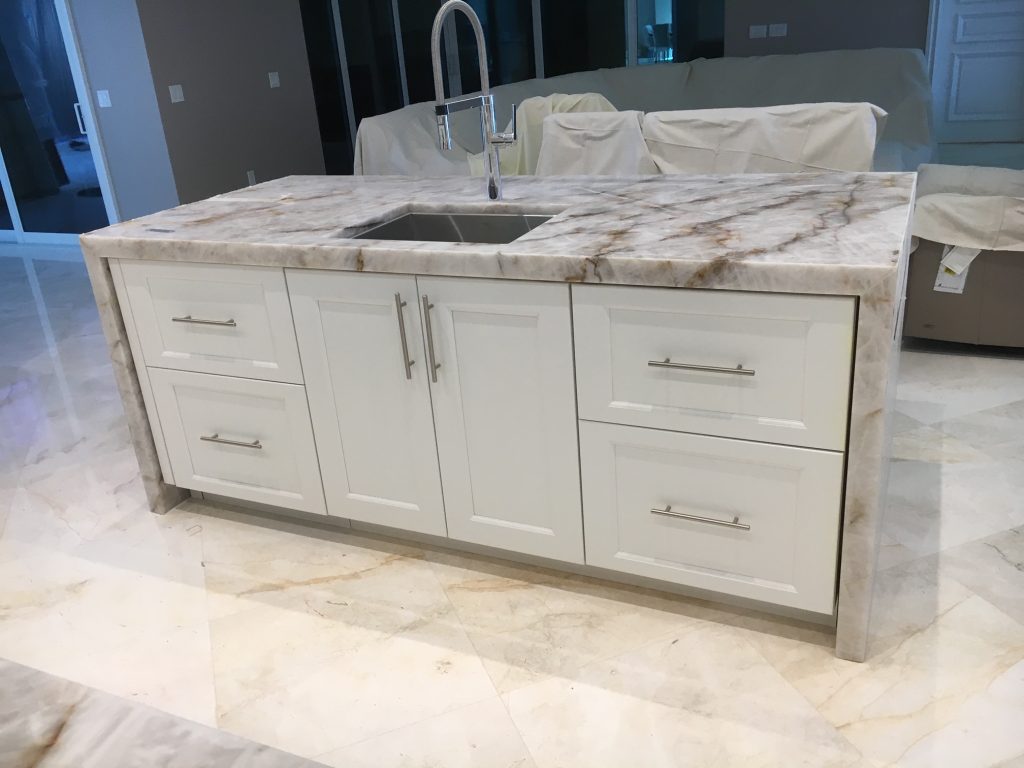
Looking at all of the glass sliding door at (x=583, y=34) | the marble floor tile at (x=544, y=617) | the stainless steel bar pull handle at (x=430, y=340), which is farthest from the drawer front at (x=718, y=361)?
the glass sliding door at (x=583, y=34)

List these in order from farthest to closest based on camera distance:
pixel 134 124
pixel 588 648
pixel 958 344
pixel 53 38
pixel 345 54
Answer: pixel 345 54 → pixel 53 38 → pixel 134 124 → pixel 958 344 → pixel 588 648

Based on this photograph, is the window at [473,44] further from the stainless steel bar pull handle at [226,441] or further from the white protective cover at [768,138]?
the stainless steel bar pull handle at [226,441]

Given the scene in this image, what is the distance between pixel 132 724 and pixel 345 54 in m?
6.86

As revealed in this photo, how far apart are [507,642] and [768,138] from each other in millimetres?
2111

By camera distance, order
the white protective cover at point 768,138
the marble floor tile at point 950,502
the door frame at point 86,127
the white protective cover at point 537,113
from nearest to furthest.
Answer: the marble floor tile at point 950,502
the white protective cover at point 768,138
the white protective cover at point 537,113
the door frame at point 86,127

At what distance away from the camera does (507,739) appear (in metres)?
1.54

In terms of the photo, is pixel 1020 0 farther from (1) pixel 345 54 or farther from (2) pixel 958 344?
(1) pixel 345 54

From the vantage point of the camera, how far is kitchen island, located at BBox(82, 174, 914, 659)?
59.1 inches

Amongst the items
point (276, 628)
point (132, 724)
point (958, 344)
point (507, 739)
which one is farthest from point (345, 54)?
point (132, 724)

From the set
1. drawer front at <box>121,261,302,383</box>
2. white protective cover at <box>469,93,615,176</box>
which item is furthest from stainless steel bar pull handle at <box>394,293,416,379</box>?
white protective cover at <box>469,93,615,176</box>

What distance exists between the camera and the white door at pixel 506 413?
1.69 meters

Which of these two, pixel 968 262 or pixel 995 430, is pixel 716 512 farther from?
pixel 968 262

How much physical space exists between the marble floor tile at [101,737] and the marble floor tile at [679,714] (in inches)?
36.6

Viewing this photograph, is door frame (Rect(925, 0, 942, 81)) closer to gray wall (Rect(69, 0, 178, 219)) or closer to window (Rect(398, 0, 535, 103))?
window (Rect(398, 0, 535, 103))
